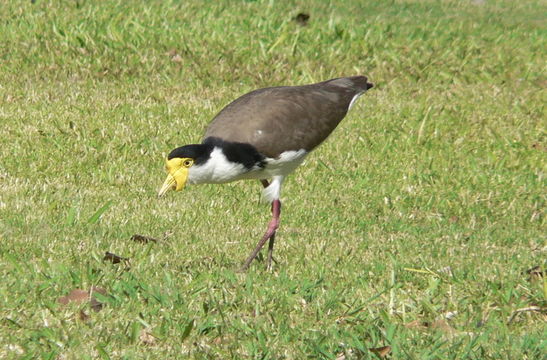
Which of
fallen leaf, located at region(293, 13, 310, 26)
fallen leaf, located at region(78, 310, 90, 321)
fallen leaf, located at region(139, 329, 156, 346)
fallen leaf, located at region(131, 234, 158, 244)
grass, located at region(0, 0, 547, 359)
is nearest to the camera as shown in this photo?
fallen leaf, located at region(139, 329, 156, 346)

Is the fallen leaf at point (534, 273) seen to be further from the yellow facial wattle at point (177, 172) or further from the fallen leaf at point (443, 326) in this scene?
the yellow facial wattle at point (177, 172)

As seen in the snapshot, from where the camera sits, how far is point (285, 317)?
5680 millimetres

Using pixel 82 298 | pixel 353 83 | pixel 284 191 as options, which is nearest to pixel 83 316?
pixel 82 298

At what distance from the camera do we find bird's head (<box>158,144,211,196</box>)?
6.58 metres

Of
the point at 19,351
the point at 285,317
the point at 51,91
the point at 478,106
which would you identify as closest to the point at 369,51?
the point at 478,106

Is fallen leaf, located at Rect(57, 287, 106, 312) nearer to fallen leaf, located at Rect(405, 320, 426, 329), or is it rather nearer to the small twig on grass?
fallen leaf, located at Rect(405, 320, 426, 329)

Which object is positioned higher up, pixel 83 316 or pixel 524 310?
pixel 83 316

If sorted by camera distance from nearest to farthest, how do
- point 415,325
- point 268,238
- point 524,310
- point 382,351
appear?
point 382,351, point 415,325, point 524,310, point 268,238

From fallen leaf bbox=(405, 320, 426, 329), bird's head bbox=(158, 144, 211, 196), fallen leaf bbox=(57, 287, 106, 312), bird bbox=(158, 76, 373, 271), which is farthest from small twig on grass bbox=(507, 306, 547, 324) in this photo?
fallen leaf bbox=(57, 287, 106, 312)

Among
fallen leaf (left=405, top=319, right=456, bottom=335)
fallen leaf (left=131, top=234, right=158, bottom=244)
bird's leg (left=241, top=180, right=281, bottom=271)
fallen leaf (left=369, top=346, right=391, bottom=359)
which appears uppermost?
Answer: fallen leaf (left=369, top=346, right=391, bottom=359)

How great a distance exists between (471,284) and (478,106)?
5.19 meters

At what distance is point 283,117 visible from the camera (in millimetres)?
7441

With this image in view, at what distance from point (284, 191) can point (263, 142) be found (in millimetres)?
1894

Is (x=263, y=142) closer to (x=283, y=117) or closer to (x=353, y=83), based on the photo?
(x=283, y=117)
